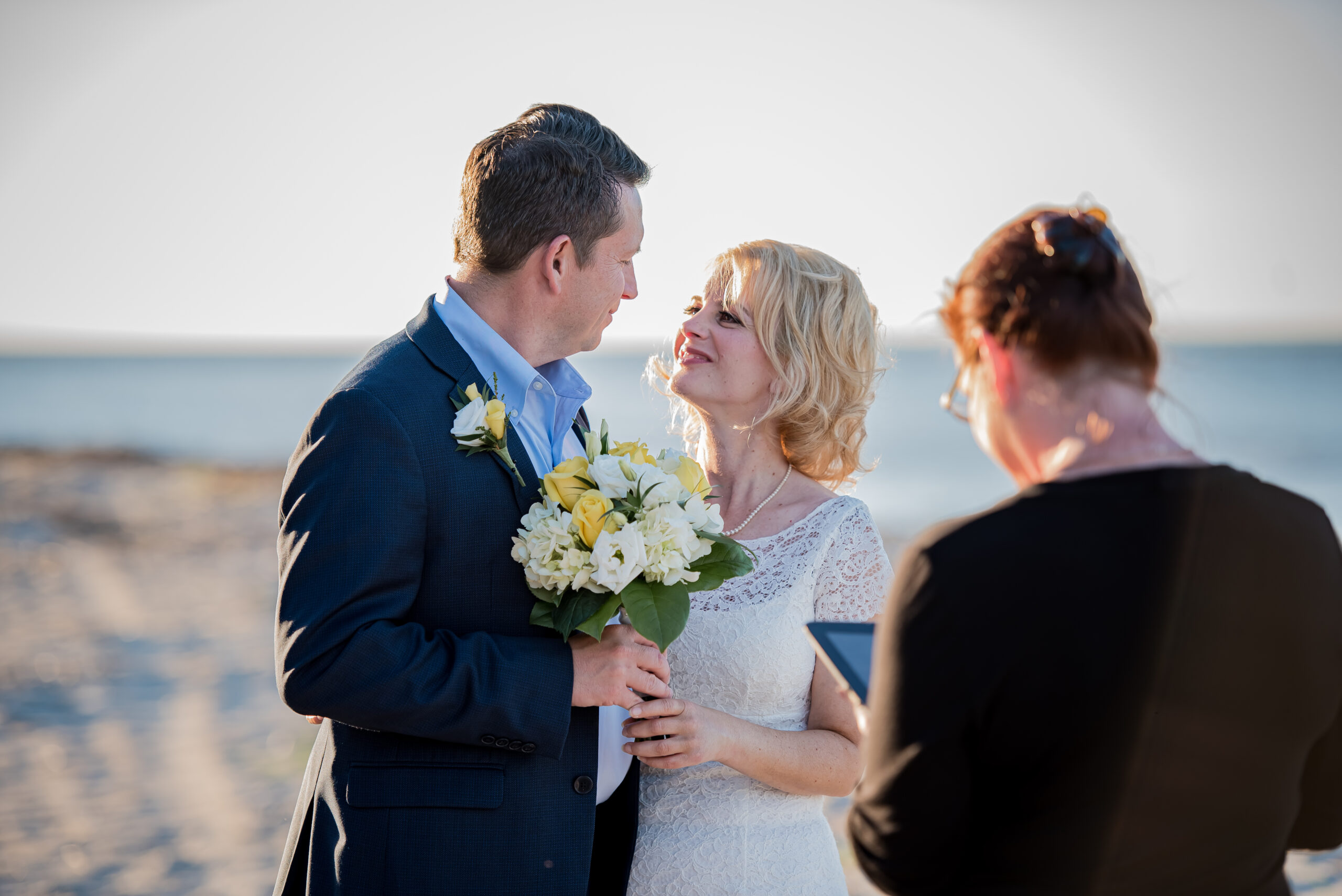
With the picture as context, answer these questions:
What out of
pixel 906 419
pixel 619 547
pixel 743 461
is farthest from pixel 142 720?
pixel 906 419

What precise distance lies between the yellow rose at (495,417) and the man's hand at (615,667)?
0.53 m

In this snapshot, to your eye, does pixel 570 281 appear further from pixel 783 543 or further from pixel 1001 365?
pixel 1001 365

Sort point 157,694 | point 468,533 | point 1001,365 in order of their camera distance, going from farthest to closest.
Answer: point 157,694, point 468,533, point 1001,365

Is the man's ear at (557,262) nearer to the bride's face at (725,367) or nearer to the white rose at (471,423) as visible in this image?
the white rose at (471,423)

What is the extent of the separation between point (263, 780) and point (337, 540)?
4888 millimetres

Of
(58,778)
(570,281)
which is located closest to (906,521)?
(58,778)

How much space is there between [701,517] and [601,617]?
331 mm

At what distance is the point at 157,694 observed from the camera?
307 inches

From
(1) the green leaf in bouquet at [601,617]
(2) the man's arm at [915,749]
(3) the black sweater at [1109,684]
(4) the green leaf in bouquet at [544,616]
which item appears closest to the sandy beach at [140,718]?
(4) the green leaf in bouquet at [544,616]

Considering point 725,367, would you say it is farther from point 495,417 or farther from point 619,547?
point 619,547

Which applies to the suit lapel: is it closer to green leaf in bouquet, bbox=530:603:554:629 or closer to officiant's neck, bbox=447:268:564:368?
officiant's neck, bbox=447:268:564:368

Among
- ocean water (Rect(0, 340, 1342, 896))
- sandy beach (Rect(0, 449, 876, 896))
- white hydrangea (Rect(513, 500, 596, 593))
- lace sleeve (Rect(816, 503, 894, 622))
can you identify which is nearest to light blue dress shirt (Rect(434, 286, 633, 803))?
white hydrangea (Rect(513, 500, 596, 593))

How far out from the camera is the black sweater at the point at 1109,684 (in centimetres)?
149

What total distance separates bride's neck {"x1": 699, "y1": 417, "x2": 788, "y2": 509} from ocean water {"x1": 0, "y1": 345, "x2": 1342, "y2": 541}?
40 centimetres
